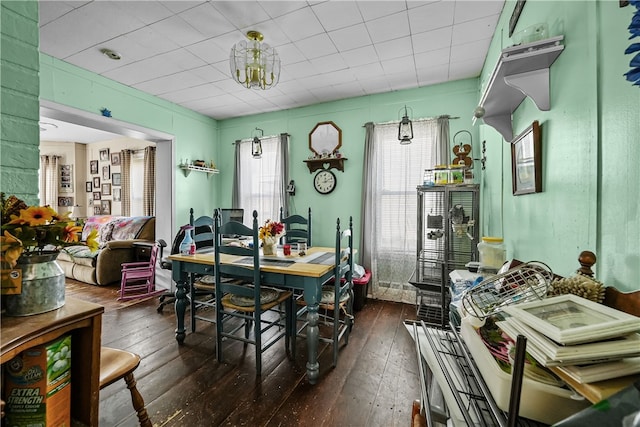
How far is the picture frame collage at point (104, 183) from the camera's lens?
591 cm

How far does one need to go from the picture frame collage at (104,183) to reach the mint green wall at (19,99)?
547 cm

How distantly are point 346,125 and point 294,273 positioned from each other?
8.45 feet

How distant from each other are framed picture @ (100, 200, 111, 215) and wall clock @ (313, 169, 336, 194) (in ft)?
16.3

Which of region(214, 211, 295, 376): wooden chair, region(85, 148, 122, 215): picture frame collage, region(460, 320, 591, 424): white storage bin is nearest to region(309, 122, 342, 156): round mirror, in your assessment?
region(214, 211, 295, 376): wooden chair

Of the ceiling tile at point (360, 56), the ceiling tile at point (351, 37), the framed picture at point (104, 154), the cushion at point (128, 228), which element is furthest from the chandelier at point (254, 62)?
the framed picture at point (104, 154)

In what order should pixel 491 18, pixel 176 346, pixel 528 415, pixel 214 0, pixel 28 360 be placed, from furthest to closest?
pixel 176 346
pixel 491 18
pixel 214 0
pixel 28 360
pixel 528 415

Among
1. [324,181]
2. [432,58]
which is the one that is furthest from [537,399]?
[324,181]

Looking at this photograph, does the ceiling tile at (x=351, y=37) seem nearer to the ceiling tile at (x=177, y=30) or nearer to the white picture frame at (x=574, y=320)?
the ceiling tile at (x=177, y=30)

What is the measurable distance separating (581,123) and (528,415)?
3.37 feet

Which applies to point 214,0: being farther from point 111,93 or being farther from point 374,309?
point 374,309

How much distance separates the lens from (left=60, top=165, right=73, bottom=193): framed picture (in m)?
6.25

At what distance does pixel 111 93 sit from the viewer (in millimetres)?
3258

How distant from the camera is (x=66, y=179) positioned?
6.29 m

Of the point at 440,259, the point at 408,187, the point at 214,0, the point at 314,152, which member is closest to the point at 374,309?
the point at 440,259
